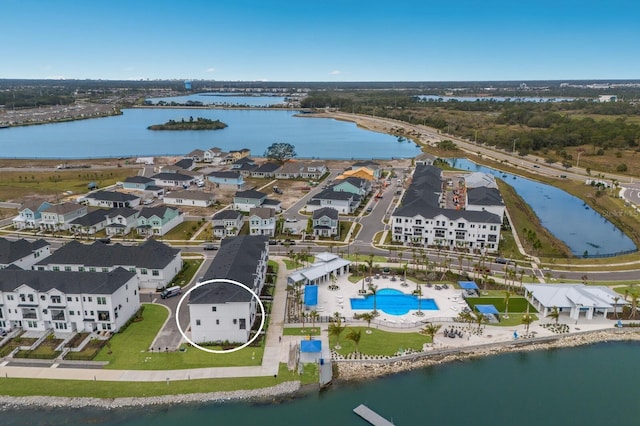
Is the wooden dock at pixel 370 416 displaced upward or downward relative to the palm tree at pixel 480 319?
downward

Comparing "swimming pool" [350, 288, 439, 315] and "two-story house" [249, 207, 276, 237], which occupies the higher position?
"two-story house" [249, 207, 276, 237]

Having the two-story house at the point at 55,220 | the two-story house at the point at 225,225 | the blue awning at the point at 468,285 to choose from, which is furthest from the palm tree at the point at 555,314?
the two-story house at the point at 55,220

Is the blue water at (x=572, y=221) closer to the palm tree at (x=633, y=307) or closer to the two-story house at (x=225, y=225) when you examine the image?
the palm tree at (x=633, y=307)

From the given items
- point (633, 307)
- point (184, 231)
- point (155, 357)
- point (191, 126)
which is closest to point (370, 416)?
point (155, 357)

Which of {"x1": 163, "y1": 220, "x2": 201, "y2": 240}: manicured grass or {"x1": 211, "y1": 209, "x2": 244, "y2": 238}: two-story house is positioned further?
{"x1": 163, "y1": 220, "x2": 201, "y2": 240}: manicured grass

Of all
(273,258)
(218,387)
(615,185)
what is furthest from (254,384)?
(615,185)

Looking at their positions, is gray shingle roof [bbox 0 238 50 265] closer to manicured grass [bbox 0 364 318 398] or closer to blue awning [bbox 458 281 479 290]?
manicured grass [bbox 0 364 318 398]

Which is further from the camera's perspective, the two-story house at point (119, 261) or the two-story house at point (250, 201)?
the two-story house at point (250, 201)

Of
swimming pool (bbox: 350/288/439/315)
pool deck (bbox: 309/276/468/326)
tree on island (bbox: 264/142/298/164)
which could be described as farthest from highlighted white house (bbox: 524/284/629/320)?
tree on island (bbox: 264/142/298/164)
